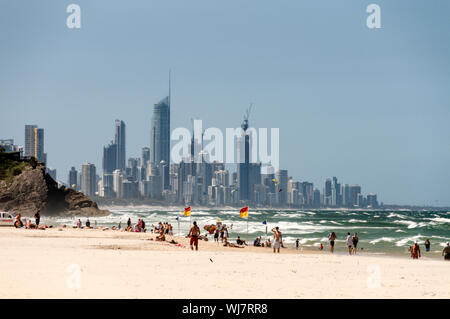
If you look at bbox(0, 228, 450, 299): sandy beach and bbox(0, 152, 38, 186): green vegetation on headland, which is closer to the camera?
bbox(0, 228, 450, 299): sandy beach

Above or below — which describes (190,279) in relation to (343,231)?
above

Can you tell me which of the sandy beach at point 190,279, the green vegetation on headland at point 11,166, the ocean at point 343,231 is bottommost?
the ocean at point 343,231

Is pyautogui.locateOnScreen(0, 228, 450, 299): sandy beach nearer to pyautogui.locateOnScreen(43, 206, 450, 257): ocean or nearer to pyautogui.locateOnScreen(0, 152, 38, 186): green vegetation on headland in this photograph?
pyautogui.locateOnScreen(43, 206, 450, 257): ocean

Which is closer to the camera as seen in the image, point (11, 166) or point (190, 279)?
point (190, 279)

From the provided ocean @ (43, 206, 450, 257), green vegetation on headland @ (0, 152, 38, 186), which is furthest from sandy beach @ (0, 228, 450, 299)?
green vegetation on headland @ (0, 152, 38, 186)

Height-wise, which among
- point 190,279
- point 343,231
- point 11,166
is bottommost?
point 343,231

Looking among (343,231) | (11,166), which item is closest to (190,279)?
(343,231)

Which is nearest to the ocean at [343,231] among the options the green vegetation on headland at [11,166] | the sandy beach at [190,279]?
the green vegetation on headland at [11,166]

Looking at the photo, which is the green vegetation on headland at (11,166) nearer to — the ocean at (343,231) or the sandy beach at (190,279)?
the ocean at (343,231)

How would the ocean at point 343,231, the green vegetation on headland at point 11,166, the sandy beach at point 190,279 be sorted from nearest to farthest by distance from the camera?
1. the sandy beach at point 190,279
2. the ocean at point 343,231
3. the green vegetation on headland at point 11,166

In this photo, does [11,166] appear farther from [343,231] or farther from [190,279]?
[190,279]

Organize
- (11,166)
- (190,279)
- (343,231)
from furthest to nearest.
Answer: (11,166)
(343,231)
(190,279)

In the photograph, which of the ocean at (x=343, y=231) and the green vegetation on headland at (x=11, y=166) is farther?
the green vegetation on headland at (x=11, y=166)

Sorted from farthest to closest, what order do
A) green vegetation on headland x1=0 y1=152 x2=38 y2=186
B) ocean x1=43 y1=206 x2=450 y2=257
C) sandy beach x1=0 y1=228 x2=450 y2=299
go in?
green vegetation on headland x1=0 y1=152 x2=38 y2=186, ocean x1=43 y1=206 x2=450 y2=257, sandy beach x1=0 y1=228 x2=450 y2=299
